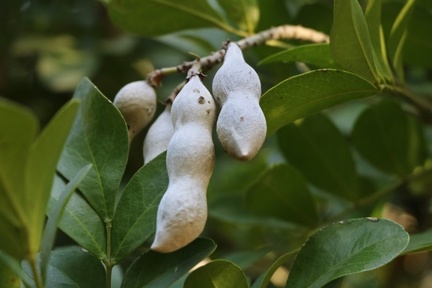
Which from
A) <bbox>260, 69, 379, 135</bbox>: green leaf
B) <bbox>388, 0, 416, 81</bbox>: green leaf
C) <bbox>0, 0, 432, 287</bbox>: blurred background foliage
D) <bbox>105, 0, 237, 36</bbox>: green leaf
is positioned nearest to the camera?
<bbox>260, 69, 379, 135</bbox>: green leaf

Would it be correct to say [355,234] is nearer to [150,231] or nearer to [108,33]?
[150,231]

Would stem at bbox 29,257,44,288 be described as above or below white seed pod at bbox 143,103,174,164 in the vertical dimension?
below

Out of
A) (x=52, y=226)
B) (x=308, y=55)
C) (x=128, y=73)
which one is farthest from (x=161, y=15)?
(x=128, y=73)

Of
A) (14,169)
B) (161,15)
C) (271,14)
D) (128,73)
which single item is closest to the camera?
(14,169)

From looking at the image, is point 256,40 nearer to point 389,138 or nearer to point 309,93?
point 309,93

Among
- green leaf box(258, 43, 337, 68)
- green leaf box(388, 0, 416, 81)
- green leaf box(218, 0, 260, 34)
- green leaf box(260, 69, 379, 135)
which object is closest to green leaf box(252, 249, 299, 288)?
green leaf box(260, 69, 379, 135)

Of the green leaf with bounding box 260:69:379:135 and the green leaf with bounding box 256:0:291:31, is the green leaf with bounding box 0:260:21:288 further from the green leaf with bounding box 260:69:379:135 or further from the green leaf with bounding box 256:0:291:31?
the green leaf with bounding box 256:0:291:31
